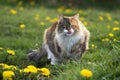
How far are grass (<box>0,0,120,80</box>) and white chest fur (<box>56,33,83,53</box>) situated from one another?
1.14ft

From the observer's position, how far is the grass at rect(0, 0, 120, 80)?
426 centimetres

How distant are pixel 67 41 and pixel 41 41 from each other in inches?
70.2

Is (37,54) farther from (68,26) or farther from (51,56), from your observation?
(68,26)

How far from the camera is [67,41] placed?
218 inches

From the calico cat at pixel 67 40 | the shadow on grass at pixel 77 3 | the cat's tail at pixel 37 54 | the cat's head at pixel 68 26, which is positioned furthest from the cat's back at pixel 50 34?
the shadow on grass at pixel 77 3

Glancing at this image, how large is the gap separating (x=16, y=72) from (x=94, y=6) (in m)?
8.82

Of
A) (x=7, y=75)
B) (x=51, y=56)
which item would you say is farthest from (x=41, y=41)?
(x=7, y=75)

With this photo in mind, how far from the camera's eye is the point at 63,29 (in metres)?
5.48

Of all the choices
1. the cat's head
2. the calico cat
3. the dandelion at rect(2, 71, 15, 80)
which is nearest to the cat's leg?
the calico cat

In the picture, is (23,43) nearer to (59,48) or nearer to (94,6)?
(59,48)

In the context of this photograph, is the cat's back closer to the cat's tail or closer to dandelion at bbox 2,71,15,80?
the cat's tail

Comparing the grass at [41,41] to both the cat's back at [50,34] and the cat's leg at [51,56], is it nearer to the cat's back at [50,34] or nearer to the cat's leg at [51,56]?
the cat's leg at [51,56]

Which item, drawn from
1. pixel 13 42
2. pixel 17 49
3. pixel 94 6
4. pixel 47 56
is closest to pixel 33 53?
pixel 47 56

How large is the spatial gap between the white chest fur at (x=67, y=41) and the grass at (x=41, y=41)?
1.14 feet
